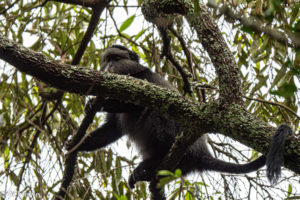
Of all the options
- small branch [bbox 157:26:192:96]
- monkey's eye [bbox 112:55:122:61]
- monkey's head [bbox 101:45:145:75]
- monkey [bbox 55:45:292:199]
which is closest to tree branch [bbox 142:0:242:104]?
small branch [bbox 157:26:192:96]

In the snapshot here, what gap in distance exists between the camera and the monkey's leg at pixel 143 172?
10.7ft

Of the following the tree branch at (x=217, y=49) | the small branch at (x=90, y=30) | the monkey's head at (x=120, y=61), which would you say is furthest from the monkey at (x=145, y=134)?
the tree branch at (x=217, y=49)

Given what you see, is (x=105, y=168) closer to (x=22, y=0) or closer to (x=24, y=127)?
(x=24, y=127)

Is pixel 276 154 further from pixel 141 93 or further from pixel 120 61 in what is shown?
pixel 120 61

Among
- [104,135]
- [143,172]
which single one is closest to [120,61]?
[104,135]

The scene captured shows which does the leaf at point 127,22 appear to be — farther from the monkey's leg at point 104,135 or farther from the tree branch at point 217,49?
the monkey's leg at point 104,135

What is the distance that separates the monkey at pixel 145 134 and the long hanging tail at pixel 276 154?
0.66 metres

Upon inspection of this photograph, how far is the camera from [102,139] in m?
3.80

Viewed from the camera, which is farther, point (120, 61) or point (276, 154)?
point (120, 61)

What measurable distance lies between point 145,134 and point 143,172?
479 millimetres

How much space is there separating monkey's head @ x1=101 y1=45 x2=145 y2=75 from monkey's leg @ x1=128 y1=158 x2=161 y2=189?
1.03 m

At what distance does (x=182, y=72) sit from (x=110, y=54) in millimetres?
1205

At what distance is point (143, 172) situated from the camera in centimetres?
328

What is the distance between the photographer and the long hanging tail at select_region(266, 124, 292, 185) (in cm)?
199
